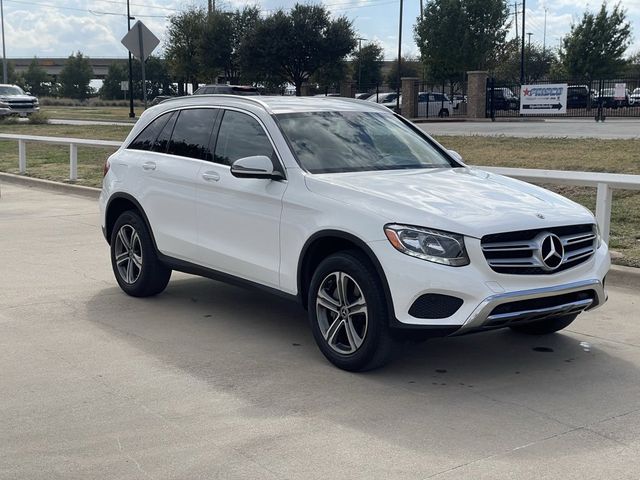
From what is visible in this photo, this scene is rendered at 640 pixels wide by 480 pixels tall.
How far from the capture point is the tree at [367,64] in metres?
81.2

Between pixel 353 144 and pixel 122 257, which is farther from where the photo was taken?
pixel 122 257

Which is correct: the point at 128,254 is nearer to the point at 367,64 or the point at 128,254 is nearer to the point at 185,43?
the point at 185,43

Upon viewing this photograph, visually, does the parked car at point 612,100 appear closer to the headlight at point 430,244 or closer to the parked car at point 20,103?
the parked car at point 20,103

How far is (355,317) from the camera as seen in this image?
220 inches

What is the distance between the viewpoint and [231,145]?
6820 mm

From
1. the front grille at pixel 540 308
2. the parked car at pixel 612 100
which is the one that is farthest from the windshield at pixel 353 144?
the parked car at pixel 612 100

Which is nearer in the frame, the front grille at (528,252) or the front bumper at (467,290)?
the front bumper at (467,290)

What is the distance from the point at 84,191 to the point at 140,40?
400cm

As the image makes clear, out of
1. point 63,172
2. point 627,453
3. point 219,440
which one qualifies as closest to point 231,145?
point 219,440

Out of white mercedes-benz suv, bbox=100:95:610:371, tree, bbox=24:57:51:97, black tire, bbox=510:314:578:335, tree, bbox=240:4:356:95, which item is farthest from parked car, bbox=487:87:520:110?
tree, bbox=24:57:51:97

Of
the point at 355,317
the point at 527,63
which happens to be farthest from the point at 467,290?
the point at 527,63

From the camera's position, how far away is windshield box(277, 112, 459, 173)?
6.29m

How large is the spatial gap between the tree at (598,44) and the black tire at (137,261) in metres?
50.7

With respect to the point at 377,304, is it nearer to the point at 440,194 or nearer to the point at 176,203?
the point at 440,194
